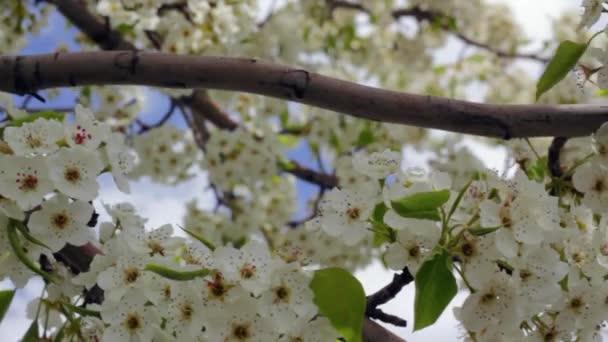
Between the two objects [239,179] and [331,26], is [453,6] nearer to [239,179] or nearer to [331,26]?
[331,26]

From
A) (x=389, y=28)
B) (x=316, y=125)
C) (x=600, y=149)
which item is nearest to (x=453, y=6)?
(x=389, y=28)

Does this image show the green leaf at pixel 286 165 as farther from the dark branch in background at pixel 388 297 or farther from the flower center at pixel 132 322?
the flower center at pixel 132 322

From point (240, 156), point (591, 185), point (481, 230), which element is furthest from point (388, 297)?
point (240, 156)

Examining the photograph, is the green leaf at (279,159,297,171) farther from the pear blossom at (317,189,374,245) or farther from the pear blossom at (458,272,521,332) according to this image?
the pear blossom at (458,272,521,332)

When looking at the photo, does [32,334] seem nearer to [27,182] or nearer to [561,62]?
[27,182]

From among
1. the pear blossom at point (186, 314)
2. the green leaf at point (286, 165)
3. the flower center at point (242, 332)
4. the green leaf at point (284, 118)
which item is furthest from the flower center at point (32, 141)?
the green leaf at point (284, 118)
